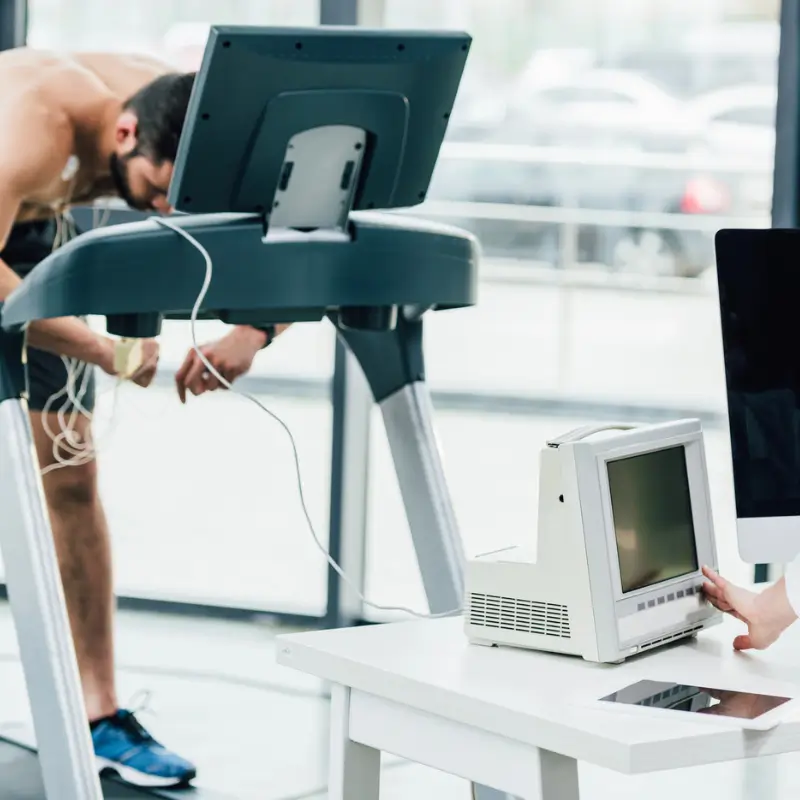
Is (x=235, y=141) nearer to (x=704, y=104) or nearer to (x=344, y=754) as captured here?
(x=344, y=754)

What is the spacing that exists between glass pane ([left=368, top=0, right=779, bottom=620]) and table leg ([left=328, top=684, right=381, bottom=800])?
2.19 m

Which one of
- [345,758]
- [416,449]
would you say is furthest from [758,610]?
[416,449]

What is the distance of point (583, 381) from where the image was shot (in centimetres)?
369

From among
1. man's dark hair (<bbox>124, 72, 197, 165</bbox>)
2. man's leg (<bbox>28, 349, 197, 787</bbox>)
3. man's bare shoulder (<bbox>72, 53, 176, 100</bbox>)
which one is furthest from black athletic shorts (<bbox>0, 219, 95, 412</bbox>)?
man's dark hair (<bbox>124, 72, 197, 165</bbox>)

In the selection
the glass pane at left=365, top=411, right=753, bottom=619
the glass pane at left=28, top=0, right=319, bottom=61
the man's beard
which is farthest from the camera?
the glass pane at left=365, top=411, right=753, bottom=619

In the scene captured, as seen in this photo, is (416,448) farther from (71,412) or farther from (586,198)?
(586,198)

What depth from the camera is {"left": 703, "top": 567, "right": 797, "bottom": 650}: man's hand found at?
1.49 meters

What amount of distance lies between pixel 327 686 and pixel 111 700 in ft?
2.15

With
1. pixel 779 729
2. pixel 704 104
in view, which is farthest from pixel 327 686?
pixel 779 729

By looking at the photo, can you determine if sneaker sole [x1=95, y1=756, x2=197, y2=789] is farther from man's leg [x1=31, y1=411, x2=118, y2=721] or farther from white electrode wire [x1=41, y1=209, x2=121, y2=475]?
white electrode wire [x1=41, y1=209, x2=121, y2=475]

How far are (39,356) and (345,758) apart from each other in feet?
5.55

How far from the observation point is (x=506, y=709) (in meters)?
1.29

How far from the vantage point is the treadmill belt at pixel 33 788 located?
268 cm

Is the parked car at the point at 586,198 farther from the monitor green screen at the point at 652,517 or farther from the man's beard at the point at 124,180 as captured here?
the monitor green screen at the point at 652,517
